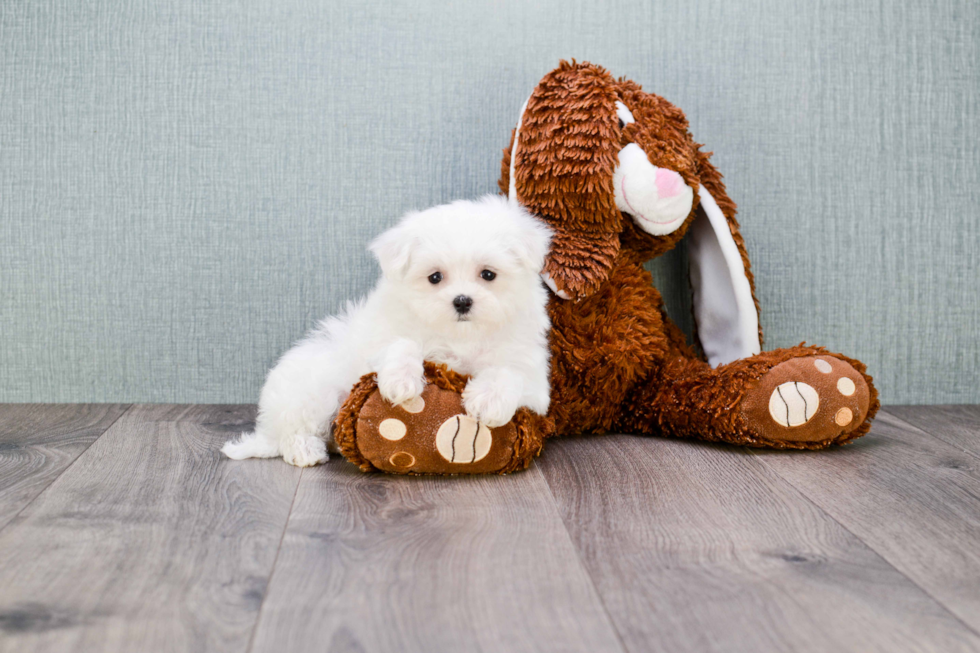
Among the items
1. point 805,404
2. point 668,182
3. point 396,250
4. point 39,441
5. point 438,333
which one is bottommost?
point 39,441

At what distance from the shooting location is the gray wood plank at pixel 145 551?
823 millimetres

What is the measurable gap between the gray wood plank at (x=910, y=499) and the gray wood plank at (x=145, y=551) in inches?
32.1

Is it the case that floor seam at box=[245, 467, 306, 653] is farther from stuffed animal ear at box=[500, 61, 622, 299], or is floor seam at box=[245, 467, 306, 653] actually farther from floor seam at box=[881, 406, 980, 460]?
floor seam at box=[881, 406, 980, 460]

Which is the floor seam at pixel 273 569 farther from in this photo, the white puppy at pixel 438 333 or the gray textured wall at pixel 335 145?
the gray textured wall at pixel 335 145

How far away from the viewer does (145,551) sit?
1029mm

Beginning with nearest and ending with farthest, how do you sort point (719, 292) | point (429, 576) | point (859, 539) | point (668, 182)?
point (429, 576) < point (859, 539) < point (668, 182) < point (719, 292)

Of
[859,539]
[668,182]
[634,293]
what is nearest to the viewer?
[859,539]

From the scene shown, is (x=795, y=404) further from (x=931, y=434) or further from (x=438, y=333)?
(x=438, y=333)

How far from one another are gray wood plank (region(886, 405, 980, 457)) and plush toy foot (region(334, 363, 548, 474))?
1.00m

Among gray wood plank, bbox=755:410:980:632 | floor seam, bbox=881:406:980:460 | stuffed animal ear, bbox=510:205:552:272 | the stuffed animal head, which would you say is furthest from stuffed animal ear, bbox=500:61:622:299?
floor seam, bbox=881:406:980:460

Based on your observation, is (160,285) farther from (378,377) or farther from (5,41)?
(378,377)

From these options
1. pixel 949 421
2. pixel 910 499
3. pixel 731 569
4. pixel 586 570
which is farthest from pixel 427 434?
pixel 949 421

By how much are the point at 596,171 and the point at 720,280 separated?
45 centimetres

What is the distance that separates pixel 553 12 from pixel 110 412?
1.43 metres
